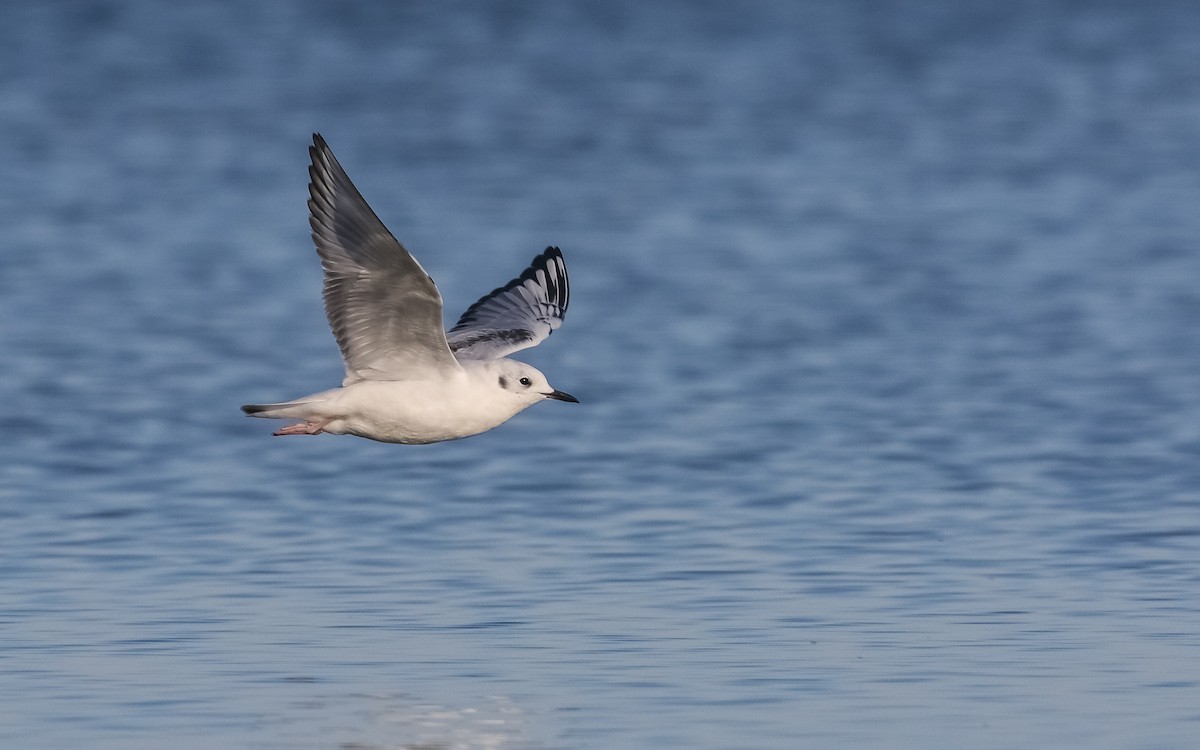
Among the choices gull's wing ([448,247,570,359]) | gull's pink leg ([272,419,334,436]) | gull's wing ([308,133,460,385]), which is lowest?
gull's pink leg ([272,419,334,436])

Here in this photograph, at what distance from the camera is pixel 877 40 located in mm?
46594

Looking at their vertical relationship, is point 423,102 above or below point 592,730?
above

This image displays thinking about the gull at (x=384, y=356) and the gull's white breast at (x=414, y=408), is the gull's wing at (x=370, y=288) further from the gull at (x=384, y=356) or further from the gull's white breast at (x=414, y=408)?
the gull's white breast at (x=414, y=408)

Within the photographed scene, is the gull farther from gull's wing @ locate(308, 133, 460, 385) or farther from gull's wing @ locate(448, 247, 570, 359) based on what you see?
gull's wing @ locate(448, 247, 570, 359)

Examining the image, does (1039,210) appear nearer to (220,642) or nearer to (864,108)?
(864,108)

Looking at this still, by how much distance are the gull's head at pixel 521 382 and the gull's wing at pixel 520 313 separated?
1.21 metres

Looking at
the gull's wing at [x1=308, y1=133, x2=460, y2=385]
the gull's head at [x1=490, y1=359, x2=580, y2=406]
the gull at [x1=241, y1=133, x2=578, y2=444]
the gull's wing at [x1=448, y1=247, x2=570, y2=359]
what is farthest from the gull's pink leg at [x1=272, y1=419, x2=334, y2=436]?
the gull's wing at [x1=448, y1=247, x2=570, y2=359]

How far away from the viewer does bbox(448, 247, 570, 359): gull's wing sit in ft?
42.9

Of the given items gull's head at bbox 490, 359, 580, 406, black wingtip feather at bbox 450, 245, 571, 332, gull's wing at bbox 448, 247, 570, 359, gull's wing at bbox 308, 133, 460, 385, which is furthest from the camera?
black wingtip feather at bbox 450, 245, 571, 332

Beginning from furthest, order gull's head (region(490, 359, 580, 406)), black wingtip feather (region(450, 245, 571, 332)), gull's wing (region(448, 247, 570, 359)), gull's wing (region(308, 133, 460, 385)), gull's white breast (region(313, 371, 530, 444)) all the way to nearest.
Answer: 1. black wingtip feather (region(450, 245, 571, 332))
2. gull's wing (region(448, 247, 570, 359))
3. gull's head (region(490, 359, 580, 406))
4. gull's white breast (region(313, 371, 530, 444))
5. gull's wing (region(308, 133, 460, 385))

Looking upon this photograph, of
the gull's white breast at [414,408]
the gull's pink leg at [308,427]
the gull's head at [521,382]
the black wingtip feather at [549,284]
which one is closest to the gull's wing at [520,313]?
the black wingtip feather at [549,284]

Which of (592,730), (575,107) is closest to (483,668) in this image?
(592,730)

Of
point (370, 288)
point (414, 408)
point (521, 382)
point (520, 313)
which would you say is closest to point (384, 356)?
point (414, 408)

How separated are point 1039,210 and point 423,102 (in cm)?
1395
